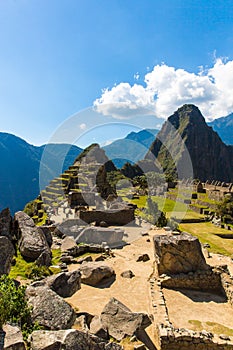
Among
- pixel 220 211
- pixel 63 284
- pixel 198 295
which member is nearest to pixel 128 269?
pixel 198 295

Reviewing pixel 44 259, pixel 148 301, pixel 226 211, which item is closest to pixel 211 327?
pixel 148 301

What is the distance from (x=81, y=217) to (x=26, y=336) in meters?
22.9

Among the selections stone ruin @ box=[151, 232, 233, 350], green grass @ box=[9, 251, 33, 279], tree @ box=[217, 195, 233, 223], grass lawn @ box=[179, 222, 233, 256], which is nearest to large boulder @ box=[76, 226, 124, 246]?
stone ruin @ box=[151, 232, 233, 350]

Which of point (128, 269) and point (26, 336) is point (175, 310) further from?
point (26, 336)

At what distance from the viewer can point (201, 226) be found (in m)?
40.8

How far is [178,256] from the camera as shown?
16.3 m

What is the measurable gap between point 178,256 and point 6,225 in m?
11.6

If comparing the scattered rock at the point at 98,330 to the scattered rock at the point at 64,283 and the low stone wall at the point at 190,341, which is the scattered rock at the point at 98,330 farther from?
the scattered rock at the point at 64,283

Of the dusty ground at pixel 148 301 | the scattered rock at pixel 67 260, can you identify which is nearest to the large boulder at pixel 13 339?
the dusty ground at pixel 148 301

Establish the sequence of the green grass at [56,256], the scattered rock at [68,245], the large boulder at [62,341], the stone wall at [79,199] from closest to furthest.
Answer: the large boulder at [62,341] → the green grass at [56,256] → the scattered rock at [68,245] → the stone wall at [79,199]

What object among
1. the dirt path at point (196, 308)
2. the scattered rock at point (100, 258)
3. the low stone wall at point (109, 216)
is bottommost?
the dirt path at point (196, 308)

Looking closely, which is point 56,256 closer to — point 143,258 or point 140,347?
point 143,258

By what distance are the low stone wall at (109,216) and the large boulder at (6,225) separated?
1144cm

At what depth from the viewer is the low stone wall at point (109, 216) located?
3020 centimetres
